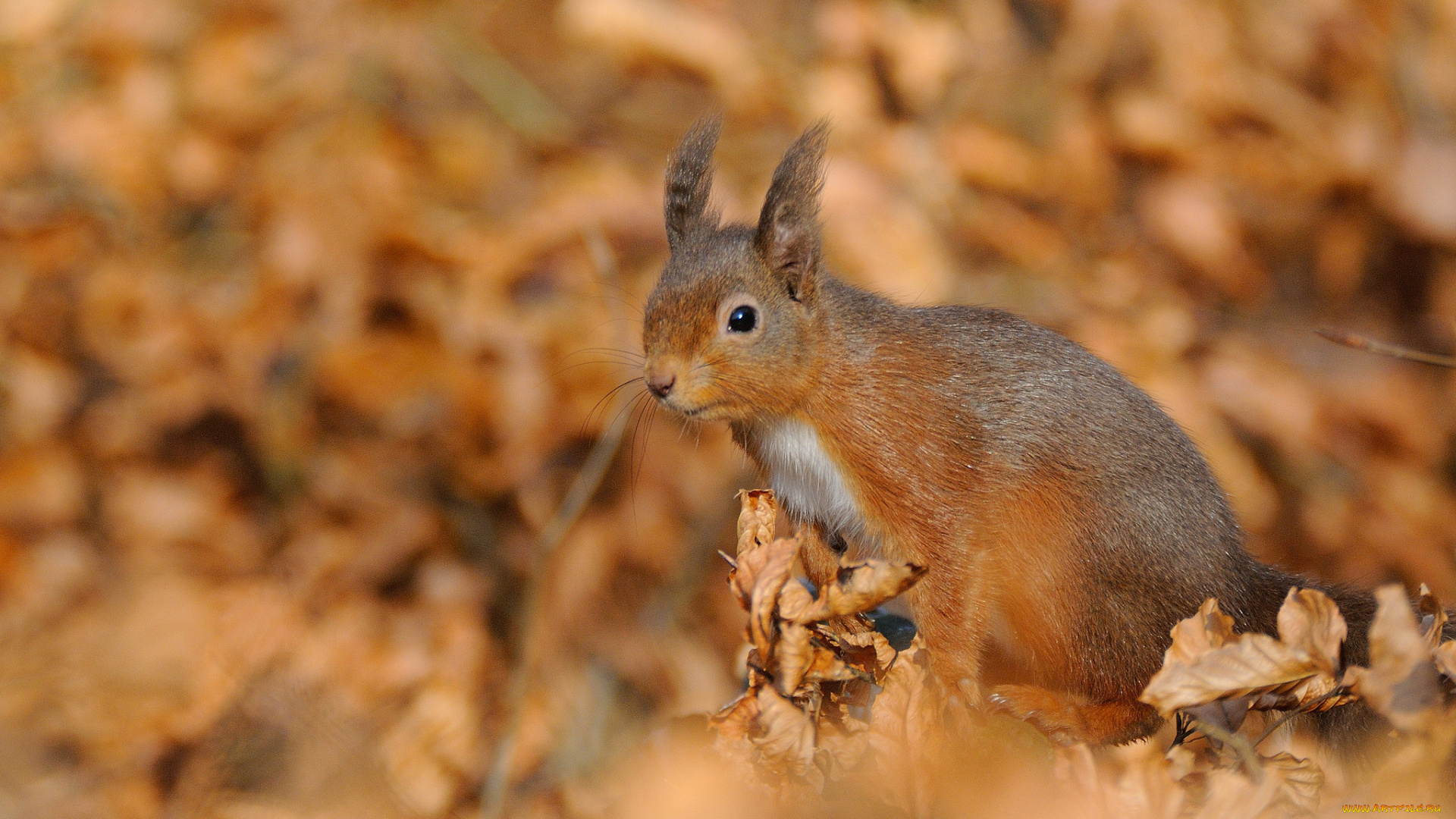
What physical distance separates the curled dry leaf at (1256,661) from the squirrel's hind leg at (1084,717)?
0.37 m

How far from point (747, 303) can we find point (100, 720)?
2171mm

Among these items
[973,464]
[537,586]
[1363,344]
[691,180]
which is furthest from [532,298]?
[1363,344]

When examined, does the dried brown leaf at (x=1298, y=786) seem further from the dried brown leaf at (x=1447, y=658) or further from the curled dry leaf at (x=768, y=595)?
the curled dry leaf at (x=768, y=595)

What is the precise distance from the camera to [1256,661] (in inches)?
45.2

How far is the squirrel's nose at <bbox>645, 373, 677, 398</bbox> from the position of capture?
164 centimetres

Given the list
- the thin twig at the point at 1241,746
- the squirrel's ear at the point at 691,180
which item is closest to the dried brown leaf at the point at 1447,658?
the thin twig at the point at 1241,746

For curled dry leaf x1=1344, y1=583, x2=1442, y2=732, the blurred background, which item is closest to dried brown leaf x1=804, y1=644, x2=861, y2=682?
curled dry leaf x1=1344, y1=583, x2=1442, y2=732

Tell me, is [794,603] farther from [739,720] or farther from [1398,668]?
[1398,668]

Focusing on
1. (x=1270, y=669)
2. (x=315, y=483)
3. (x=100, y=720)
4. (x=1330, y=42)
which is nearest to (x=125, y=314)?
(x=315, y=483)

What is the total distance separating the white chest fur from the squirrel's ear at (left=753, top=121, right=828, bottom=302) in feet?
0.74

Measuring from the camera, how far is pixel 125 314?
362cm

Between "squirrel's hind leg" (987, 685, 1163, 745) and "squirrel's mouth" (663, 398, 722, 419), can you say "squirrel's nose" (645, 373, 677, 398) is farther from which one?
"squirrel's hind leg" (987, 685, 1163, 745)

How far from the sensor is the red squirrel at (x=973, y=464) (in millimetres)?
1591

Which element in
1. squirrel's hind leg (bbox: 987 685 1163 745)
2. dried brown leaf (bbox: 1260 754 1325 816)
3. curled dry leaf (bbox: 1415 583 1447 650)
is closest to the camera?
dried brown leaf (bbox: 1260 754 1325 816)
